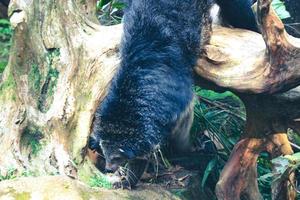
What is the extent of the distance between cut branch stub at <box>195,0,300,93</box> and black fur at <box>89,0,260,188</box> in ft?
0.46

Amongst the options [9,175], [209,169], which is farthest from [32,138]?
[209,169]

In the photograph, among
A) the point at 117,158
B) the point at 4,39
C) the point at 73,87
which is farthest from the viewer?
the point at 4,39

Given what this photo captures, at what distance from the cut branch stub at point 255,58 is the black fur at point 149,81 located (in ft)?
0.46

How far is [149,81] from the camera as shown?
10.5ft

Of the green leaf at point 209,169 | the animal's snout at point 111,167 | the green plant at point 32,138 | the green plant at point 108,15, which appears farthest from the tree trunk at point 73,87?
the green plant at point 108,15

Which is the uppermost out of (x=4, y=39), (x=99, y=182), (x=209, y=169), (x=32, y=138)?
(x=4, y=39)

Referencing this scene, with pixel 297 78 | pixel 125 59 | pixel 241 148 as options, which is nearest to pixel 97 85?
pixel 125 59

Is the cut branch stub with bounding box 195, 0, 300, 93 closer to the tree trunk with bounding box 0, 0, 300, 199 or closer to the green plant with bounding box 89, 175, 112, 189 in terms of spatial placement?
the tree trunk with bounding box 0, 0, 300, 199

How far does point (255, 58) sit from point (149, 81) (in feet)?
1.90

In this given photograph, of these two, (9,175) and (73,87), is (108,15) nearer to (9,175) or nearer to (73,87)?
(73,87)

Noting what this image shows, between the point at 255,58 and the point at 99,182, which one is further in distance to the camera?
the point at 99,182

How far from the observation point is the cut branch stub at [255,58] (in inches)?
108

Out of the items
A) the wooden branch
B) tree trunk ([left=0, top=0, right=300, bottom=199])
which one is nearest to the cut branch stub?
tree trunk ([left=0, top=0, right=300, bottom=199])

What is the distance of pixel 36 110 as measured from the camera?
3.38 m
